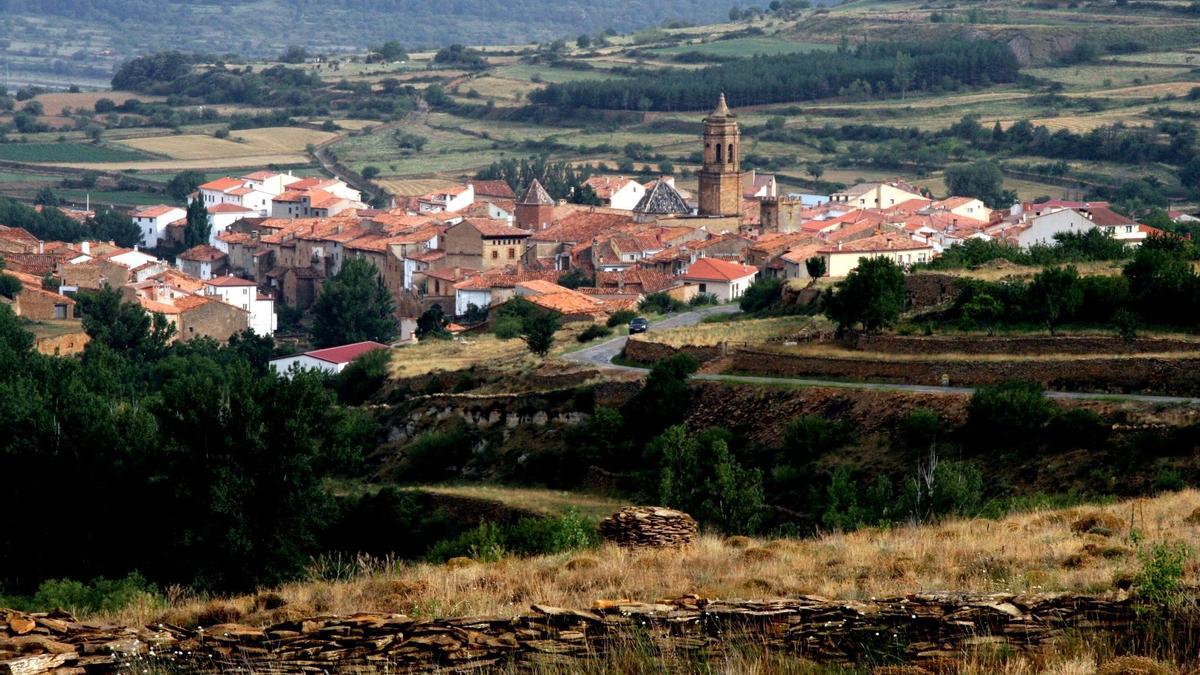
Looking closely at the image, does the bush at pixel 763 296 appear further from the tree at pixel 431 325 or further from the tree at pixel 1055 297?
the tree at pixel 1055 297

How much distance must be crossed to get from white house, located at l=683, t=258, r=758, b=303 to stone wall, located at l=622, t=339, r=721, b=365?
21.0 m

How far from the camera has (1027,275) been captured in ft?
122

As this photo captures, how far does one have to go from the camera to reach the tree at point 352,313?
68188 mm

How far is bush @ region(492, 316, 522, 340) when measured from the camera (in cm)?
5366

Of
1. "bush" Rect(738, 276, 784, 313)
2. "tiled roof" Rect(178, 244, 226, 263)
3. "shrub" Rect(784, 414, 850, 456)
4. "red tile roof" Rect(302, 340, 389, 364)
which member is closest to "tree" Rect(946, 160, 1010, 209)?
"tiled roof" Rect(178, 244, 226, 263)

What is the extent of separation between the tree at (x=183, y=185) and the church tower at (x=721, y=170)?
38102 mm

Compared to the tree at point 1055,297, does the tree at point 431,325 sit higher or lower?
lower

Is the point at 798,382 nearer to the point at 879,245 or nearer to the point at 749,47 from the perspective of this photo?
the point at 879,245

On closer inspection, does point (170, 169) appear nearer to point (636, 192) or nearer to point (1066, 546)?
point (636, 192)

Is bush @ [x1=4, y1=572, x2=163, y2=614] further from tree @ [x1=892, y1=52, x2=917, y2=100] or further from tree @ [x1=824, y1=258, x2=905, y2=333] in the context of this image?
tree @ [x1=892, y1=52, x2=917, y2=100]

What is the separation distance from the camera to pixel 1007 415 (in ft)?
89.7

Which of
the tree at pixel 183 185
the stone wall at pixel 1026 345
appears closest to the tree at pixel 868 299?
the stone wall at pixel 1026 345

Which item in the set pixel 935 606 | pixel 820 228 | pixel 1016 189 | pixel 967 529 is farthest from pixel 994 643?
pixel 1016 189

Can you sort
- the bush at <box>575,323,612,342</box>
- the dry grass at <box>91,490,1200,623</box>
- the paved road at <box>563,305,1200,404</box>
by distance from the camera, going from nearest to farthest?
the dry grass at <box>91,490,1200,623</box>
the paved road at <box>563,305,1200,404</box>
the bush at <box>575,323,612,342</box>
